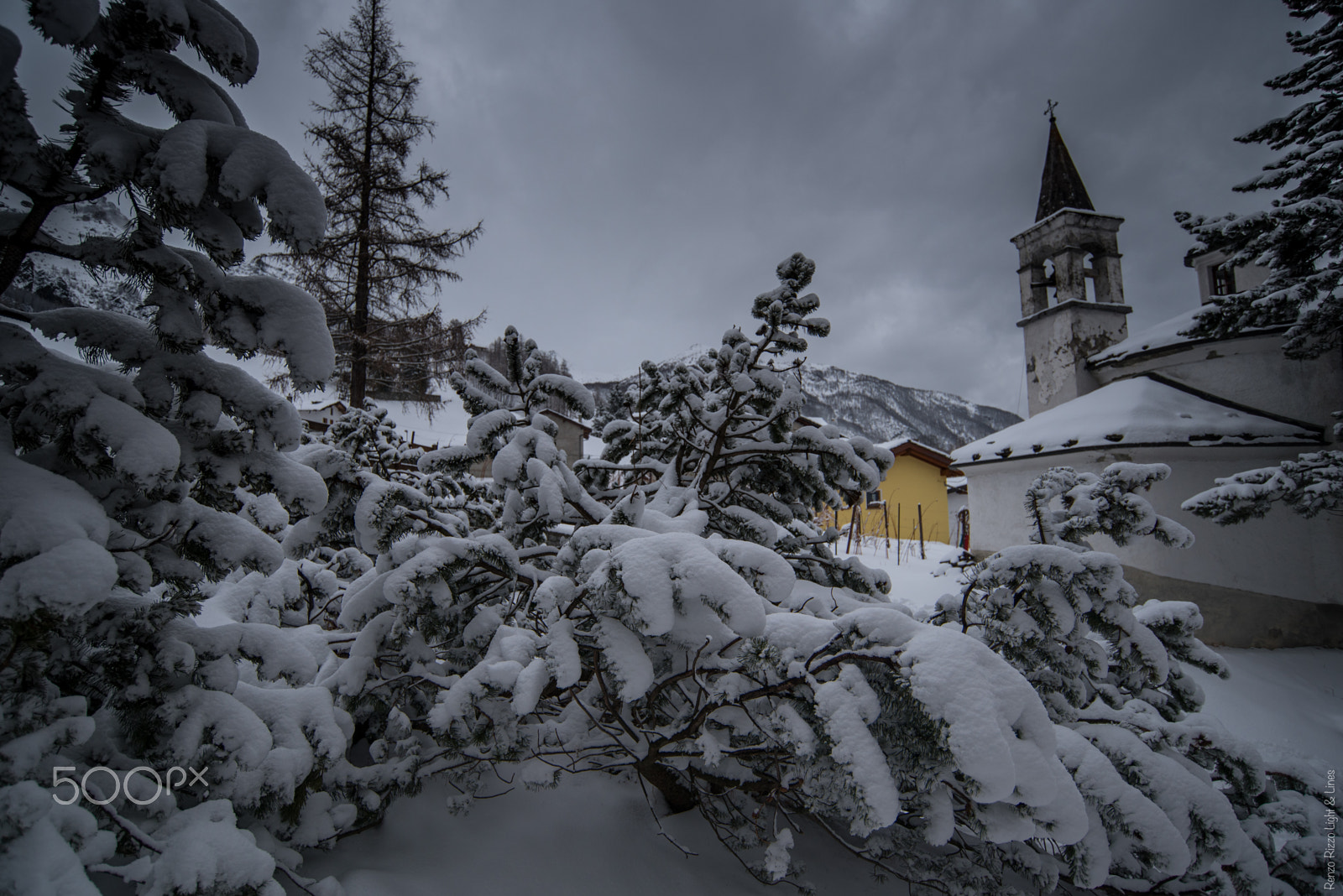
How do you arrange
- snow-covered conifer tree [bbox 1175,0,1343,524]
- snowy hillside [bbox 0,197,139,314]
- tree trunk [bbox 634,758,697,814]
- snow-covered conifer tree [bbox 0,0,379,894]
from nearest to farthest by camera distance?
snow-covered conifer tree [bbox 0,0,379,894] → snowy hillside [bbox 0,197,139,314] → tree trunk [bbox 634,758,697,814] → snow-covered conifer tree [bbox 1175,0,1343,524]

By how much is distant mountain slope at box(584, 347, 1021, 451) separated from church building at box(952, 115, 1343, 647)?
9434 centimetres

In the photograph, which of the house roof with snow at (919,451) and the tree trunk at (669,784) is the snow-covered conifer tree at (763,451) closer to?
the tree trunk at (669,784)

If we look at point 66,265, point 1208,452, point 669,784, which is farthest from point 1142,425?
point 66,265

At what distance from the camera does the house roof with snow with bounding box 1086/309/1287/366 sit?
8445mm

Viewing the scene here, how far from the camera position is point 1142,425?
7551mm

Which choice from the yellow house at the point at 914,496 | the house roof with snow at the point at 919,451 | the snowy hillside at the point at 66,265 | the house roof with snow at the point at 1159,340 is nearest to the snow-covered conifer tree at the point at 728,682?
the snowy hillside at the point at 66,265

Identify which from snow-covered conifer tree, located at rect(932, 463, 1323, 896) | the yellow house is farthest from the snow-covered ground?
the yellow house

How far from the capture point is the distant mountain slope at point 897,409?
11162 cm

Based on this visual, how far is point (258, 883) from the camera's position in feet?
2.95

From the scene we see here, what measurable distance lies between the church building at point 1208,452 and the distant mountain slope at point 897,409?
94.3 metres

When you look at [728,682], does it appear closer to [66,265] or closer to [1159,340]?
[66,265]

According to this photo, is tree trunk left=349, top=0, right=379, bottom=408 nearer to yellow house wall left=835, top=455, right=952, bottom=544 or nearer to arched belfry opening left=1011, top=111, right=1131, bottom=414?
arched belfry opening left=1011, top=111, right=1131, bottom=414

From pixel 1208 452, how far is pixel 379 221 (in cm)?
1461

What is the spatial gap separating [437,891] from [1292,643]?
1110cm
